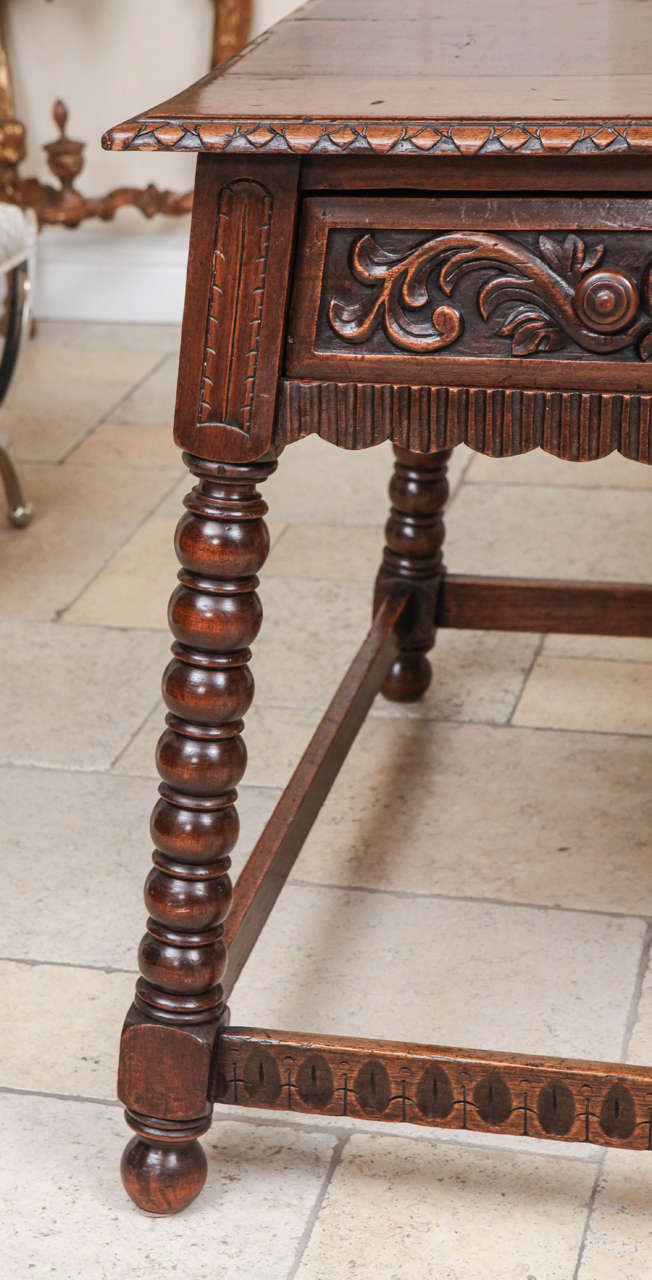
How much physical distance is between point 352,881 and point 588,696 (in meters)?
0.59

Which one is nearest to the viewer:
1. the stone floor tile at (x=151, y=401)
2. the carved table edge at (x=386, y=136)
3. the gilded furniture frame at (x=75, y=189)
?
the carved table edge at (x=386, y=136)

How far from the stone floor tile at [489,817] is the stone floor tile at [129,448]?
118 cm

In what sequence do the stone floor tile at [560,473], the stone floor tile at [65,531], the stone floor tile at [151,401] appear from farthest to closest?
the stone floor tile at [151,401]
the stone floor tile at [560,473]
the stone floor tile at [65,531]

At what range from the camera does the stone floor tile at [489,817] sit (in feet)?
5.82

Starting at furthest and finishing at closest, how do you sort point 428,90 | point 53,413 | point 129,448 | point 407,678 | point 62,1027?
1. point 53,413
2. point 129,448
3. point 407,678
4. point 62,1027
5. point 428,90

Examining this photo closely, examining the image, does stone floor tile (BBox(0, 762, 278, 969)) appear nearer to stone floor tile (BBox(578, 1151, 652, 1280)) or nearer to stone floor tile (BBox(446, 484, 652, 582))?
stone floor tile (BBox(578, 1151, 652, 1280))

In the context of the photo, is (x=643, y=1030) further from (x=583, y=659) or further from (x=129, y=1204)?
(x=583, y=659)

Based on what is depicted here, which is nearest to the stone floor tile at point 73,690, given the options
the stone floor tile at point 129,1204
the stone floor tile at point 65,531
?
the stone floor tile at point 65,531

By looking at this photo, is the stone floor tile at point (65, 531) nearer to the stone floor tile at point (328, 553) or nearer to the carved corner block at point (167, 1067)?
the stone floor tile at point (328, 553)

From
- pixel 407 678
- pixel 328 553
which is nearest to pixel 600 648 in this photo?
pixel 407 678

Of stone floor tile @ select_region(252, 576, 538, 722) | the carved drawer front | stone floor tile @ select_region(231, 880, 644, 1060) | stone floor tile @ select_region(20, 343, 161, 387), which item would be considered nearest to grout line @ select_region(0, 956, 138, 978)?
stone floor tile @ select_region(231, 880, 644, 1060)

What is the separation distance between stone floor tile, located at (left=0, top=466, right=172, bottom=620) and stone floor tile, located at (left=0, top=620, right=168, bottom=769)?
0.13m

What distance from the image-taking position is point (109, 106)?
419 centimetres

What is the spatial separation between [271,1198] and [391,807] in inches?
26.9
